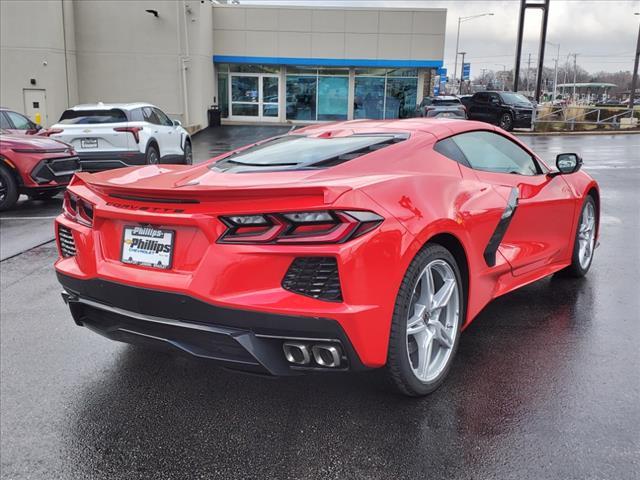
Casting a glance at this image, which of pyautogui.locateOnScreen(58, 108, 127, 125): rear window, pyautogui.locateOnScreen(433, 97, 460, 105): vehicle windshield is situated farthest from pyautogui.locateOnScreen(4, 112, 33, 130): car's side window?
pyautogui.locateOnScreen(433, 97, 460, 105): vehicle windshield

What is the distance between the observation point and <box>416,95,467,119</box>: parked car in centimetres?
2425

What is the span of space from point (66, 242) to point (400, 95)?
30.7 metres

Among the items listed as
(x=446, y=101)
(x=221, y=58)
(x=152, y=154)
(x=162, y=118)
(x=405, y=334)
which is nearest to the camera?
(x=405, y=334)

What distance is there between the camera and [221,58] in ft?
102

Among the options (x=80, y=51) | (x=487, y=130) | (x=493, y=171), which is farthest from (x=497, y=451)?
(x=80, y=51)

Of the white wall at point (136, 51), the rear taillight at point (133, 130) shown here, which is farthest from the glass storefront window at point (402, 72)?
the rear taillight at point (133, 130)

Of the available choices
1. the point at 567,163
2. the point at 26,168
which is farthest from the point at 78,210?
the point at 26,168

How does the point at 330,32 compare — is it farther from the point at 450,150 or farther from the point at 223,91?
the point at 450,150

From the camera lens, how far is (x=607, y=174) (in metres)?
13.7

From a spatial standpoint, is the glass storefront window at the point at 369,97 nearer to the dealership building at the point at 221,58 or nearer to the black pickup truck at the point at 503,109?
the dealership building at the point at 221,58

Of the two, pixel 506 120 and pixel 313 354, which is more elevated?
pixel 506 120

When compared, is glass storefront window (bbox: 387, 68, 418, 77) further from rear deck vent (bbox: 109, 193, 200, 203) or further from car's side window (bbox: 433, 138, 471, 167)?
rear deck vent (bbox: 109, 193, 200, 203)

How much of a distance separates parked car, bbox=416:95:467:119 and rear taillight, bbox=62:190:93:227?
21365mm

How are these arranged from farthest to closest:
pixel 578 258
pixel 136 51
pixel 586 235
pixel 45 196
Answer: pixel 136 51, pixel 45 196, pixel 586 235, pixel 578 258
